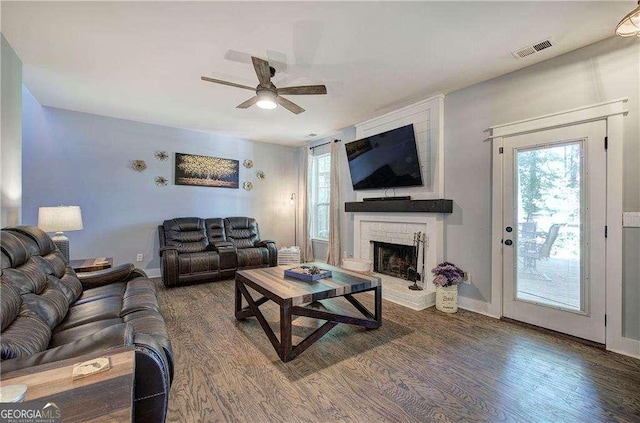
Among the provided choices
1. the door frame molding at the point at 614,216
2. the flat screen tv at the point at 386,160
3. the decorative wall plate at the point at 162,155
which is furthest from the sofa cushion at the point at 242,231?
the door frame molding at the point at 614,216

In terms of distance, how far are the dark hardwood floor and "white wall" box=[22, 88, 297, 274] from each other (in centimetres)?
252

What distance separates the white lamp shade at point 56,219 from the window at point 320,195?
380 cm

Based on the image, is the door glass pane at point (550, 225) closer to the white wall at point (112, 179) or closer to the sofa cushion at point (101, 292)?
the sofa cushion at point (101, 292)

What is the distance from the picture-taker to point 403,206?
3.68 metres

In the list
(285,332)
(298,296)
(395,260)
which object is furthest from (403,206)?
(285,332)

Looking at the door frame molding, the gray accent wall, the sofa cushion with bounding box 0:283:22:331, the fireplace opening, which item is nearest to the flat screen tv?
the gray accent wall

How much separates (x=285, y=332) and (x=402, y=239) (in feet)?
7.63

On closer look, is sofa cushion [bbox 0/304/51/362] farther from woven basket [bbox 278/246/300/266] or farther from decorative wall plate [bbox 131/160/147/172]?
woven basket [bbox 278/246/300/266]

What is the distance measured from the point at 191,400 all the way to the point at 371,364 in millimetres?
1236

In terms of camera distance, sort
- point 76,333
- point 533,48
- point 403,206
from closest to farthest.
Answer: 1. point 76,333
2. point 533,48
3. point 403,206

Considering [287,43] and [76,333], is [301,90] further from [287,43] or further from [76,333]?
[76,333]

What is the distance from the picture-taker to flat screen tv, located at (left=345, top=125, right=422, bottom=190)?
11.8ft

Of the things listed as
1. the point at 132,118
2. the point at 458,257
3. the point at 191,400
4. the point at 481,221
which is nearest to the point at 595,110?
the point at 481,221

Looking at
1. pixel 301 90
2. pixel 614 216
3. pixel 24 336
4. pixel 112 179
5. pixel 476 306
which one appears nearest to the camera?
pixel 24 336
